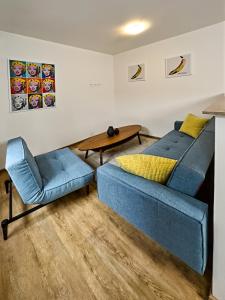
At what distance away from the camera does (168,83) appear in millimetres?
3797

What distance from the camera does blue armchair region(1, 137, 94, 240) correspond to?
156cm

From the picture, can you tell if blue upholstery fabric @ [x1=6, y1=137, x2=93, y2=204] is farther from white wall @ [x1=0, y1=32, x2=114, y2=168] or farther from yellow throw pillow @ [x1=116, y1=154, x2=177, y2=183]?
white wall @ [x1=0, y1=32, x2=114, y2=168]

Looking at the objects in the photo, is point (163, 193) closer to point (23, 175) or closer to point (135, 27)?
point (23, 175)

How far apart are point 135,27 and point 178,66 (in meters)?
1.22

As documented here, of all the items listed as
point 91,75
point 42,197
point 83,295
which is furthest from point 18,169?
point 91,75

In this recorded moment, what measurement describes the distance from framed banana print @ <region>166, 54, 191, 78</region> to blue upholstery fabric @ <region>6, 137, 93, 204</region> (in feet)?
9.11

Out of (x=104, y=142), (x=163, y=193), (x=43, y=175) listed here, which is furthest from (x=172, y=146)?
(x=43, y=175)

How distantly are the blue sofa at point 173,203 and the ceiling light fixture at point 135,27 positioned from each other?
2279 millimetres

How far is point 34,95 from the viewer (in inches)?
128

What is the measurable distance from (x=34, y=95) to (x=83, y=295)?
3153 mm

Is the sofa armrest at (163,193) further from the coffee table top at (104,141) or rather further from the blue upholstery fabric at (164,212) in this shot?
the coffee table top at (104,141)

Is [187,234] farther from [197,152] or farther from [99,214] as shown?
[99,214]

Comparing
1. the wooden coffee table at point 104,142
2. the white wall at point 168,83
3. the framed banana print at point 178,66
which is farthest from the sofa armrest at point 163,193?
the framed banana print at point 178,66

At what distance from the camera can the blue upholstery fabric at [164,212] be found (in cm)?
98
